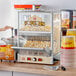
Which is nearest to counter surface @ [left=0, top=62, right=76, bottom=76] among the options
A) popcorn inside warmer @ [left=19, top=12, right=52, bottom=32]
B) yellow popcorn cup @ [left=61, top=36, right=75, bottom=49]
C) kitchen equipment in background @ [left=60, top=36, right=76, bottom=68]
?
kitchen equipment in background @ [left=60, top=36, right=76, bottom=68]

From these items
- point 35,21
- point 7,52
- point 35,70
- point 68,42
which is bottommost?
point 35,70

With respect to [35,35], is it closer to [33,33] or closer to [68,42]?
[33,33]

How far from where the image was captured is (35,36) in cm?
Answer: 172

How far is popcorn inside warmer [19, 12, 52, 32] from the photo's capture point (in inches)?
66.6

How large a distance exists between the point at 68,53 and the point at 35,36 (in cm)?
35

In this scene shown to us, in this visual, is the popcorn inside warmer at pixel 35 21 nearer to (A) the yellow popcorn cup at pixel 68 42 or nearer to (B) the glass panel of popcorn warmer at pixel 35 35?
(B) the glass panel of popcorn warmer at pixel 35 35

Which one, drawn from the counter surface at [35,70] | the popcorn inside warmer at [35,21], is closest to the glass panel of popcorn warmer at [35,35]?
the popcorn inside warmer at [35,21]

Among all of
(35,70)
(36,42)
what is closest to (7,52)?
(36,42)

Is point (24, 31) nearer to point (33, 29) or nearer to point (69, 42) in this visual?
point (33, 29)

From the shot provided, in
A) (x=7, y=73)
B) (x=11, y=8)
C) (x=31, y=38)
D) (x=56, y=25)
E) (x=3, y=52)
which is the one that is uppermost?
(x=11, y=8)

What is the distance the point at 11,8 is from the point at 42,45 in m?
0.71

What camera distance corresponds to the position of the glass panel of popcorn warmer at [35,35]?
5.49ft

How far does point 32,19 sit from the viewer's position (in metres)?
1.71

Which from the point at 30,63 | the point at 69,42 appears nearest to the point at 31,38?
the point at 30,63
